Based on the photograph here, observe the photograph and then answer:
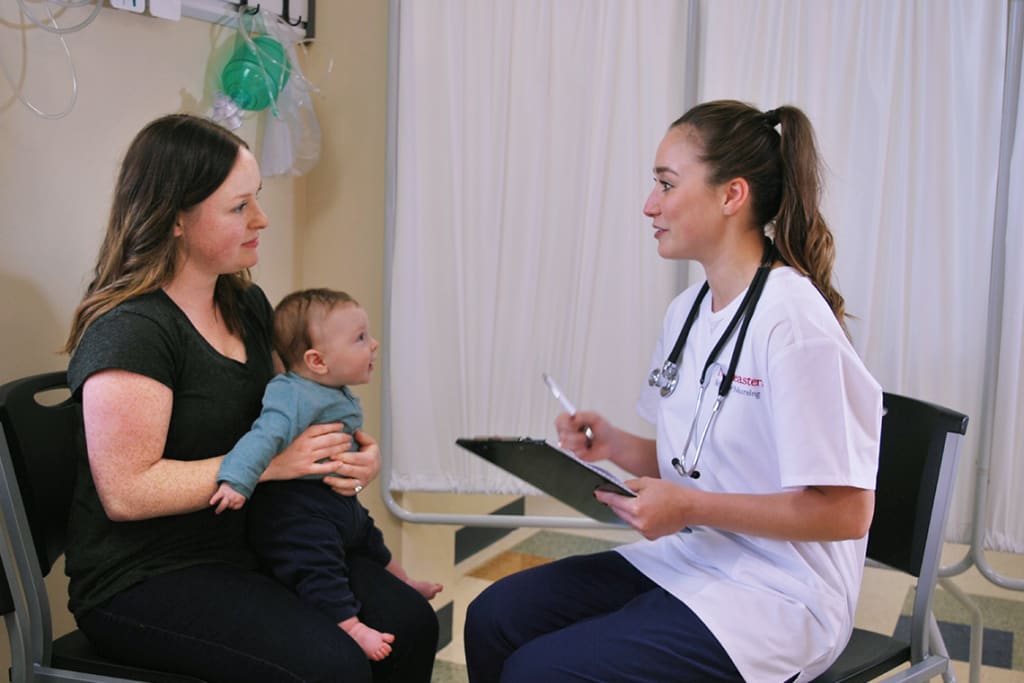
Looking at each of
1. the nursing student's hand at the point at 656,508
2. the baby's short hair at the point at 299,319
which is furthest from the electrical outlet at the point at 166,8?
the nursing student's hand at the point at 656,508

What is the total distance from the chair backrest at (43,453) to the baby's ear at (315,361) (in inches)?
15.1

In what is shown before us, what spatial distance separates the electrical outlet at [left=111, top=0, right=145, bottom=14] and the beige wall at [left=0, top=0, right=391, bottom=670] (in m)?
0.05

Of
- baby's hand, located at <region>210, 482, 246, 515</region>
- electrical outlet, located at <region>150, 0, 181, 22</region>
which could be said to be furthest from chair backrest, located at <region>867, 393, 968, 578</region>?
electrical outlet, located at <region>150, 0, 181, 22</region>

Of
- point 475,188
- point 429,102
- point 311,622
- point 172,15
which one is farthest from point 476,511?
point 172,15

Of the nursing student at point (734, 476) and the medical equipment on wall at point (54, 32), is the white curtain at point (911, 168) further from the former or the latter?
the medical equipment on wall at point (54, 32)

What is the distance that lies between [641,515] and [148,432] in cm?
75

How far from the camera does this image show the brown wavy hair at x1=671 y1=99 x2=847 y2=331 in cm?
157

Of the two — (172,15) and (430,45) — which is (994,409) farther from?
(172,15)

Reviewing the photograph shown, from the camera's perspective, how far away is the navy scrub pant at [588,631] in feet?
4.68

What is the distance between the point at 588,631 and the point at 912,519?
1.99 feet

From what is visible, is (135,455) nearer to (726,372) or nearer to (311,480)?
(311,480)

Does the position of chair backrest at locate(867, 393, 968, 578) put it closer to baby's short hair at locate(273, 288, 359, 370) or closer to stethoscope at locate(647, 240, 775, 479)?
stethoscope at locate(647, 240, 775, 479)

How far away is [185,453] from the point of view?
159 cm

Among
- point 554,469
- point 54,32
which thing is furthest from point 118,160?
point 554,469
